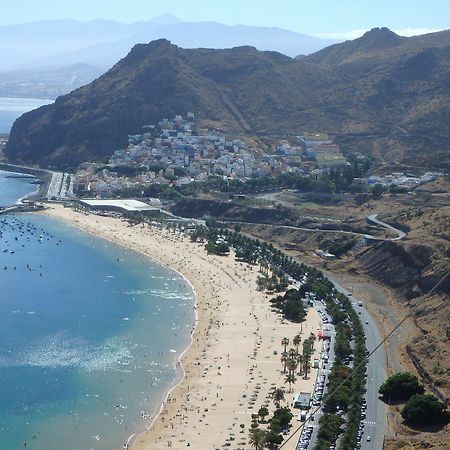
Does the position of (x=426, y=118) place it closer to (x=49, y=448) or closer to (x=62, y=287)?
(x=62, y=287)

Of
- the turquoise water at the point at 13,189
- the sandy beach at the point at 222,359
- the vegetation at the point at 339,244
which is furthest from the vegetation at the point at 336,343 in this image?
the turquoise water at the point at 13,189

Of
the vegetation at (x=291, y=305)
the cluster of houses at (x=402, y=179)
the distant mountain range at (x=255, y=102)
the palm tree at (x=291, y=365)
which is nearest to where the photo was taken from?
the palm tree at (x=291, y=365)

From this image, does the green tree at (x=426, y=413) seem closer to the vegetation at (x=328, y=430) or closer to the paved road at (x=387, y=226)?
the vegetation at (x=328, y=430)

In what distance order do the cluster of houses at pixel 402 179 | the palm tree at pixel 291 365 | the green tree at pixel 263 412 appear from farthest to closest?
the cluster of houses at pixel 402 179 < the palm tree at pixel 291 365 < the green tree at pixel 263 412

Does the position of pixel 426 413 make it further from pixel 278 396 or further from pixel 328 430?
pixel 278 396

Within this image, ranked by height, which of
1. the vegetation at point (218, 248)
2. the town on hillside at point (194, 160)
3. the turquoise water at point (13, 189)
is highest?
the town on hillside at point (194, 160)

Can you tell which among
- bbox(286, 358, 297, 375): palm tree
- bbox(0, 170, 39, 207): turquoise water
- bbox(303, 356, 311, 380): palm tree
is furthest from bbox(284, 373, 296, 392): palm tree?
bbox(0, 170, 39, 207): turquoise water

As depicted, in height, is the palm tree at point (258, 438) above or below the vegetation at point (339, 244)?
below
